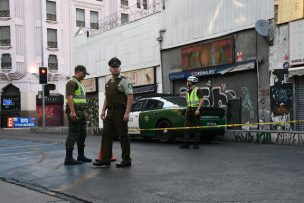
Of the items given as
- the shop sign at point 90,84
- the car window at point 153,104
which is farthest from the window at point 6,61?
the car window at point 153,104

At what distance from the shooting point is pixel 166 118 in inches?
529

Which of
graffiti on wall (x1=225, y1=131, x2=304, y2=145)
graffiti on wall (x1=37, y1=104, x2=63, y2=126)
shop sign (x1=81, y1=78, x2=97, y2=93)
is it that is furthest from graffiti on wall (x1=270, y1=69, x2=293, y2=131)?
graffiti on wall (x1=37, y1=104, x2=63, y2=126)

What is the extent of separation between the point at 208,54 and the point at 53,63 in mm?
32112

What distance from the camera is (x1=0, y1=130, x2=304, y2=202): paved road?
18.0 feet

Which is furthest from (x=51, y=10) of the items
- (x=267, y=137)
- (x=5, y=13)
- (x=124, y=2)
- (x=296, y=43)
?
(x=267, y=137)

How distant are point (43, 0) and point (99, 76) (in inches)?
902

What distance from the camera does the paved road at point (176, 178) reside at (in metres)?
5.48

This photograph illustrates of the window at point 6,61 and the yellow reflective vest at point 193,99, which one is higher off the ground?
the window at point 6,61

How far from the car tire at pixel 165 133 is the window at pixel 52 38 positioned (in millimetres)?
37619

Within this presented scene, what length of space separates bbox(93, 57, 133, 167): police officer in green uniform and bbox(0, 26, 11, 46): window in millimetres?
42127

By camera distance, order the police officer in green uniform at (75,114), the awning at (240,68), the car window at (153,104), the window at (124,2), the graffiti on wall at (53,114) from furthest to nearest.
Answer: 1. the window at (124,2)
2. the graffiti on wall at (53,114)
3. the awning at (240,68)
4. the car window at (153,104)
5. the police officer in green uniform at (75,114)

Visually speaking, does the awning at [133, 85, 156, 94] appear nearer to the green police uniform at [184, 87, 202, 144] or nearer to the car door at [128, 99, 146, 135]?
the car door at [128, 99, 146, 135]

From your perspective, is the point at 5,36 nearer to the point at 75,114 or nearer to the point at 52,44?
the point at 52,44

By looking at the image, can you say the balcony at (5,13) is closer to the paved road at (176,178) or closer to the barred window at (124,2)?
the barred window at (124,2)
